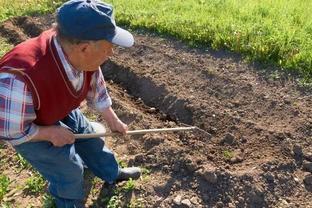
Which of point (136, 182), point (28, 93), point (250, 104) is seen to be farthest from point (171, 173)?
point (28, 93)

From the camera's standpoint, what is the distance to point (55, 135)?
2.74 m

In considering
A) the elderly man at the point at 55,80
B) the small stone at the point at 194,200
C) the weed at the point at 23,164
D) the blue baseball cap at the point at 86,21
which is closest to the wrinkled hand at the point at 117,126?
the elderly man at the point at 55,80

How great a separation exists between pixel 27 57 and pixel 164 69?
2.61 meters

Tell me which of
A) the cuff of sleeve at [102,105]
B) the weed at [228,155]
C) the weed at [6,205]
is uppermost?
the cuff of sleeve at [102,105]

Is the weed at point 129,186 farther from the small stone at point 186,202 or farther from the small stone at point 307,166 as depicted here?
the small stone at point 307,166

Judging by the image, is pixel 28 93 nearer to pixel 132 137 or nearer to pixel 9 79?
pixel 9 79

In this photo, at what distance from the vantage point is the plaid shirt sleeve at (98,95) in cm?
313

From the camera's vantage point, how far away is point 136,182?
3516mm

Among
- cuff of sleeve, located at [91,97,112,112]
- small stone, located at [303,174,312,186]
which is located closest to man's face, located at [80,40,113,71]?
cuff of sleeve, located at [91,97,112,112]

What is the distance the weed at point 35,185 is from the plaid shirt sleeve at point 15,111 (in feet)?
3.51

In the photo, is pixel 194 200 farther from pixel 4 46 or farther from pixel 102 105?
pixel 4 46

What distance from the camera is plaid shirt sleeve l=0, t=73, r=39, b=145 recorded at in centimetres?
245

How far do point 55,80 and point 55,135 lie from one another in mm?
357

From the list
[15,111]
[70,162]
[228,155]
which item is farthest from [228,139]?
[15,111]
